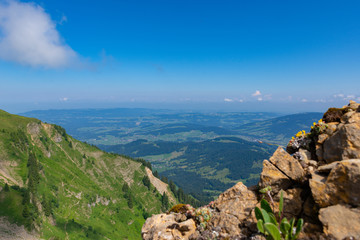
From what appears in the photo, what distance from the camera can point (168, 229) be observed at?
11445mm

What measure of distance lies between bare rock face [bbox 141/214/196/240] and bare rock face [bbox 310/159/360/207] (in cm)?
701

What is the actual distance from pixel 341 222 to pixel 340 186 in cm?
137

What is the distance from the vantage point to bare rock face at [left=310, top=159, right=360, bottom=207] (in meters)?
6.70

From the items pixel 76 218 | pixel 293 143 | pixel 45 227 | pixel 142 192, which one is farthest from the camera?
pixel 142 192

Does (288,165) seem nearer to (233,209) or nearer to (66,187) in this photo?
(233,209)

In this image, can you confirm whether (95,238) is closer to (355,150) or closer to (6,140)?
(6,140)

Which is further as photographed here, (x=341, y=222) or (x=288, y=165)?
(x=288, y=165)

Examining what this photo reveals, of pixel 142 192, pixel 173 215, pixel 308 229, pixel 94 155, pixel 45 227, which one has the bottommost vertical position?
pixel 142 192

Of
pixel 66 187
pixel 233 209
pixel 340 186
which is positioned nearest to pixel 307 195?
pixel 340 186

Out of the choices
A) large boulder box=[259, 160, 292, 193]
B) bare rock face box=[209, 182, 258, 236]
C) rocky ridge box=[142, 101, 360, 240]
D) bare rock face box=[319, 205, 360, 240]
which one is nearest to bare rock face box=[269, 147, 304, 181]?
rocky ridge box=[142, 101, 360, 240]

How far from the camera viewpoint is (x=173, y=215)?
13.2 metres

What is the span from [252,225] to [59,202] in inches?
4725

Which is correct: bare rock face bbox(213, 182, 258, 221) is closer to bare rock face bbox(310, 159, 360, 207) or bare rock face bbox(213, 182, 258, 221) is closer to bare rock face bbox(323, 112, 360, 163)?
bare rock face bbox(310, 159, 360, 207)

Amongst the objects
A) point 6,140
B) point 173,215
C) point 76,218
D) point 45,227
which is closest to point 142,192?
point 76,218
